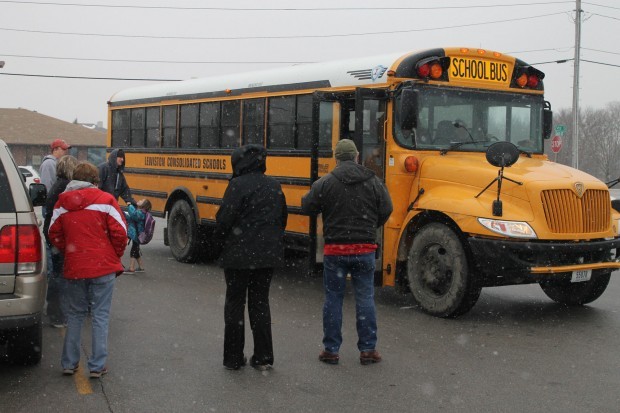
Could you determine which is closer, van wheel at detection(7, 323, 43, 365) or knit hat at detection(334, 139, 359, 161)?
van wheel at detection(7, 323, 43, 365)

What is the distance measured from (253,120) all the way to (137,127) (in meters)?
3.60

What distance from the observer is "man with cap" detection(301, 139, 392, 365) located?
620 centimetres

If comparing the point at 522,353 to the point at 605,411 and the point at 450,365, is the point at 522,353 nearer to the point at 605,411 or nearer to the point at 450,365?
the point at 450,365

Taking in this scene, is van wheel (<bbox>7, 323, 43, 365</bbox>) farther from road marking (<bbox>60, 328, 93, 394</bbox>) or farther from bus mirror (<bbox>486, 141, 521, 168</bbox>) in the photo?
bus mirror (<bbox>486, 141, 521, 168</bbox>)

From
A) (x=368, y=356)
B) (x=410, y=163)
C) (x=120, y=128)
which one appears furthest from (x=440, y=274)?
(x=120, y=128)

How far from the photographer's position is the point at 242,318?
5.98 metres

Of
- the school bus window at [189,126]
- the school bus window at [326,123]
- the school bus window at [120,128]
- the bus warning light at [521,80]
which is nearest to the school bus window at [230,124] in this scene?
the school bus window at [189,126]

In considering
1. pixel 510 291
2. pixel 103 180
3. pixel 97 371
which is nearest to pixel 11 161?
pixel 97 371

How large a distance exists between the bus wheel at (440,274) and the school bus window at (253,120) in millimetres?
3014

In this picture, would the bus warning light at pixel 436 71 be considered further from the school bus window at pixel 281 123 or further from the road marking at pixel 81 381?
the road marking at pixel 81 381

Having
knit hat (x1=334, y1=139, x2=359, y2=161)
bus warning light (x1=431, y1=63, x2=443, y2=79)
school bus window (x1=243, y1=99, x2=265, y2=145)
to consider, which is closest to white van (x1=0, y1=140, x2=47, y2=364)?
knit hat (x1=334, y1=139, x2=359, y2=161)

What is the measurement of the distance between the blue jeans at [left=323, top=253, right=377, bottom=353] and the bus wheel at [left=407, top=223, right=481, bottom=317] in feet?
5.73

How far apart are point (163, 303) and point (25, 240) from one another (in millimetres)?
3386

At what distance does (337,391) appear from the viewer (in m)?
5.46
